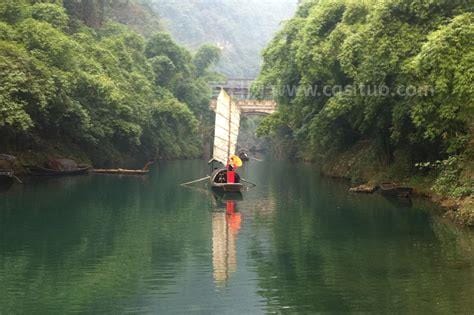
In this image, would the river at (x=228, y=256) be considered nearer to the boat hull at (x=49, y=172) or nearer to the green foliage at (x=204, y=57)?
the boat hull at (x=49, y=172)

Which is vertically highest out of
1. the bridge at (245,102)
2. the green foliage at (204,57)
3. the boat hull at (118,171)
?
the green foliage at (204,57)

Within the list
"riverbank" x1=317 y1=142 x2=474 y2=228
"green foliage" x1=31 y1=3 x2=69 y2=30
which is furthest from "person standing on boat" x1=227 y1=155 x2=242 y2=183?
"green foliage" x1=31 y1=3 x2=69 y2=30

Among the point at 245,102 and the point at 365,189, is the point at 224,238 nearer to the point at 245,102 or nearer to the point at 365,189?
the point at 365,189

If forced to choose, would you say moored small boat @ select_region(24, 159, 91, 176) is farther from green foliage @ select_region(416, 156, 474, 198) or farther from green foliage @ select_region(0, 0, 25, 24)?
green foliage @ select_region(416, 156, 474, 198)

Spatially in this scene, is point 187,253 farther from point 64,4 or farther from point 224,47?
point 224,47

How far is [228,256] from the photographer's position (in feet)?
62.0

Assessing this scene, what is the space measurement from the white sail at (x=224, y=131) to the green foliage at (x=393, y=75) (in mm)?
5589

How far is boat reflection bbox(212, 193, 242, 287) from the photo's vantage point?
16906mm

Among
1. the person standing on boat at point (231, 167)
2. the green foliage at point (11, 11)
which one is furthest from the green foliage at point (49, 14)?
the person standing on boat at point (231, 167)

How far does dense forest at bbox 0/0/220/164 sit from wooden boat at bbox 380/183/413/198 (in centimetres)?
1926

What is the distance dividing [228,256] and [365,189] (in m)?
17.2

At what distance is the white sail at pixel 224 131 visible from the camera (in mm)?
42594

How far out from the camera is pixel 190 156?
255ft

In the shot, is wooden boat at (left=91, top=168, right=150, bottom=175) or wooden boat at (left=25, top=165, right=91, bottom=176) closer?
wooden boat at (left=25, top=165, right=91, bottom=176)
